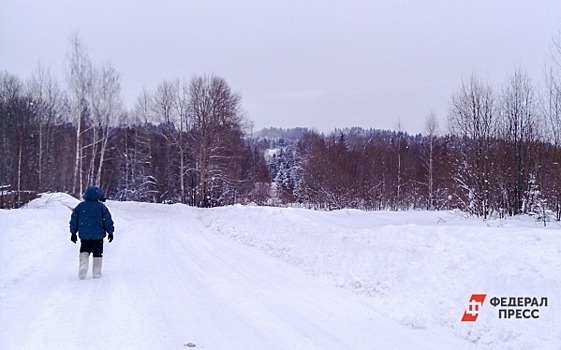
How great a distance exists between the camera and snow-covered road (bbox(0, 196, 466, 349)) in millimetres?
5945

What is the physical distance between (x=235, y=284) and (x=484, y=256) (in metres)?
4.68

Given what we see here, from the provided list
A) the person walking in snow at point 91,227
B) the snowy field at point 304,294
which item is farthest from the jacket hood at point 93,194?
the snowy field at point 304,294

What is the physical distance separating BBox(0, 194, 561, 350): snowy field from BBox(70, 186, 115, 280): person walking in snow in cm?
37

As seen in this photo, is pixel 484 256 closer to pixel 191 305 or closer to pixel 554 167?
pixel 191 305

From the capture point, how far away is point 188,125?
51.9 meters

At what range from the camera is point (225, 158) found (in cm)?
4844

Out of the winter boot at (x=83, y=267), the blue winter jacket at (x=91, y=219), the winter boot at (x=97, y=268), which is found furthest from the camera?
the blue winter jacket at (x=91, y=219)

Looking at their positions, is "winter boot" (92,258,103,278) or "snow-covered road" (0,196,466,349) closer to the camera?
"snow-covered road" (0,196,466,349)

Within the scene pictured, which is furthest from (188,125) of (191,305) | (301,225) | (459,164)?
(191,305)

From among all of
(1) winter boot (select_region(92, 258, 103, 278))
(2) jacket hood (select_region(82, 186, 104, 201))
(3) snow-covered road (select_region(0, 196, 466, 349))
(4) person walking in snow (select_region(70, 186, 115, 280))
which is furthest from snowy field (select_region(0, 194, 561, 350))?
(2) jacket hood (select_region(82, 186, 104, 201))

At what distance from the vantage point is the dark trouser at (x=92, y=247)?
1003 cm

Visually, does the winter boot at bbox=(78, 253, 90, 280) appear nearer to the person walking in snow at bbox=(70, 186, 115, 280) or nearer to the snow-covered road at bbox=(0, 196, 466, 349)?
the person walking in snow at bbox=(70, 186, 115, 280)

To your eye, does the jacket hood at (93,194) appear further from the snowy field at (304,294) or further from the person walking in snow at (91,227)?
the snowy field at (304,294)

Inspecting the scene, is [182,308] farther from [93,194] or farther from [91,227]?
[93,194]
